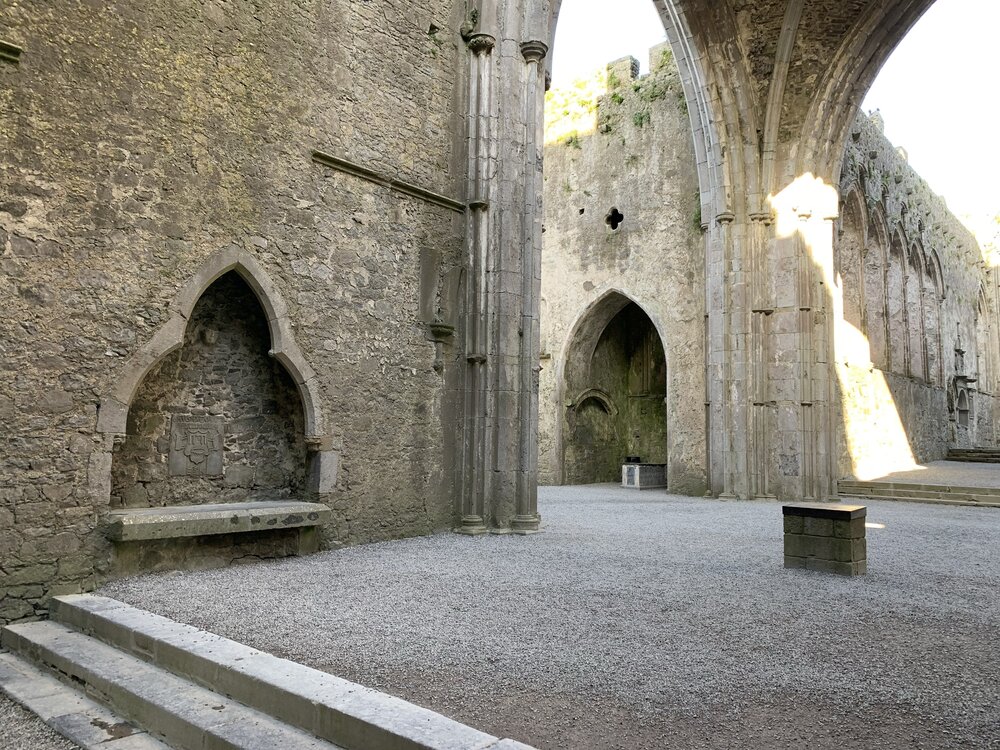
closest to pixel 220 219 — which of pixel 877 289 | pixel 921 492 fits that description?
pixel 921 492

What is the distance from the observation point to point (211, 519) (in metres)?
5.18

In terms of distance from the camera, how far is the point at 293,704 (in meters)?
2.66

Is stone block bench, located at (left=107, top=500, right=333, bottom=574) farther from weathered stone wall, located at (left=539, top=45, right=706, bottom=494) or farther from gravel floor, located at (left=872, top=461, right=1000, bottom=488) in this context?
gravel floor, located at (left=872, top=461, right=1000, bottom=488)

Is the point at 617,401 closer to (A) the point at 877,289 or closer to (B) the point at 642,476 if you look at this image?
(B) the point at 642,476

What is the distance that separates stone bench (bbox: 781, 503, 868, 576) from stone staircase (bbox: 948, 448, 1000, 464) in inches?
681

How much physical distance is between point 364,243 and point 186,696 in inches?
175

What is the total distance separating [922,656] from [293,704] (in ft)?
8.58

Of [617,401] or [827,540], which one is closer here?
[827,540]

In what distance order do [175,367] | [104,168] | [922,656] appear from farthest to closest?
[175,367] → [104,168] → [922,656]

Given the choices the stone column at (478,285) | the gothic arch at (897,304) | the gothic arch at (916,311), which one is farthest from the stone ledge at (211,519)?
the gothic arch at (916,311)

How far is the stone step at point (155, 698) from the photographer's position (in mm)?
2586

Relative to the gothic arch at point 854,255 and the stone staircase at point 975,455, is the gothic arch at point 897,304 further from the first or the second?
the stone staircase at point 975,455

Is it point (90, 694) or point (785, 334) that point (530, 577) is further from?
point (785, 334)

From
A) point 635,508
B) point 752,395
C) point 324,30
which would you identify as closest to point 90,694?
point 324,30
